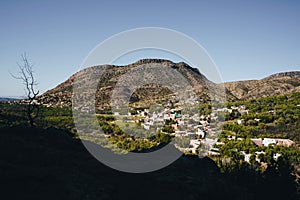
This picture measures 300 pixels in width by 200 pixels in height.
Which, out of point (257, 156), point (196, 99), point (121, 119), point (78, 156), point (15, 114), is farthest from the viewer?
point (196, 99)

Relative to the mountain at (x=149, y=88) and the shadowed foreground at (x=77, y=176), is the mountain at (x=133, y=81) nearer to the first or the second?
the mountain at (x=149, y=88)

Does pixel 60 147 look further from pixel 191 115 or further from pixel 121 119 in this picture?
pixel 191 115

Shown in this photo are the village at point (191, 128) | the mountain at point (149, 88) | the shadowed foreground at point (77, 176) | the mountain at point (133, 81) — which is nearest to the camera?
the shadowed foreground at point (77, 176)

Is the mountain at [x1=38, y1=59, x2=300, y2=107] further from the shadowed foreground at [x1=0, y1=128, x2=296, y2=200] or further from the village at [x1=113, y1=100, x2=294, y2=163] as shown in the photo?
the shadowed foreground at [x1=0, y1=128, x2=296, y2=200]

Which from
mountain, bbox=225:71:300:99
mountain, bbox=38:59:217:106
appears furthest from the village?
mountain, bbox=225:71:300:99

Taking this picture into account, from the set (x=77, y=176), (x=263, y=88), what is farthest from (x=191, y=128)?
(x=263, y=88)

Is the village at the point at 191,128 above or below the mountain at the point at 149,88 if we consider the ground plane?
below

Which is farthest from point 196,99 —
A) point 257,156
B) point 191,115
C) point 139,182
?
point 139,182

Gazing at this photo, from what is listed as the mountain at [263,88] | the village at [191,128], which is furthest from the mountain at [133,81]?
the mountain at [263,88]

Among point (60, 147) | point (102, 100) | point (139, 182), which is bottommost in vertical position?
point (139, 182)
